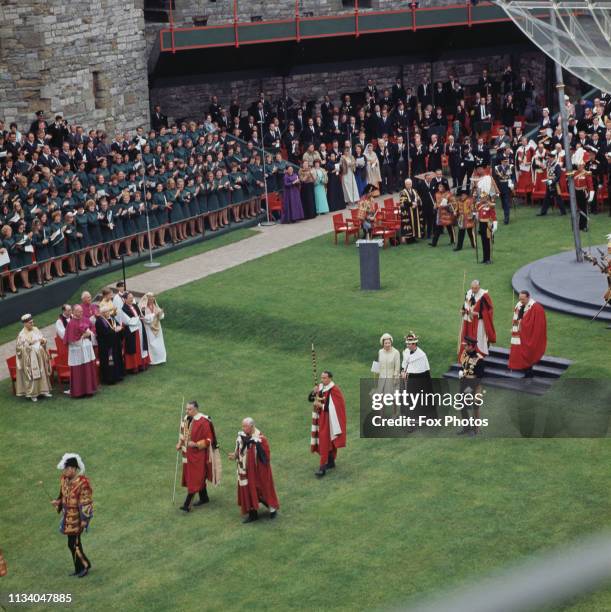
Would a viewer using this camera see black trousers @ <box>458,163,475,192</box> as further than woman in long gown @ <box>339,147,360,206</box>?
No

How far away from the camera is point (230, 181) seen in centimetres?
3647

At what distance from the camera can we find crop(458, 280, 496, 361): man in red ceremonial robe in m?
23.8

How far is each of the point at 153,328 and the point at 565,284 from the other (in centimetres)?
820

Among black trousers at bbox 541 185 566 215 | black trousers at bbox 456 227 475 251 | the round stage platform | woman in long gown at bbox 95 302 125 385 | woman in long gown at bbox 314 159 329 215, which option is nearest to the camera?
woman in long gown at bbox 95 302 125 385

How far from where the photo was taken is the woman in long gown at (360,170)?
37875mm

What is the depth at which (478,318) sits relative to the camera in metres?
24.0

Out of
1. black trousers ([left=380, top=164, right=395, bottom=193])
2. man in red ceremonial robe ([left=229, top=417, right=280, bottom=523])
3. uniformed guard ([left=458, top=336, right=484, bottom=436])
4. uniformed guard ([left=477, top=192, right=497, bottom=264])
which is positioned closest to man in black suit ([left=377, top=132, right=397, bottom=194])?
black trousers ([left=380, top=164, right=395, bottom=193])

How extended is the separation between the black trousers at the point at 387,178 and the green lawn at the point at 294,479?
9241mm

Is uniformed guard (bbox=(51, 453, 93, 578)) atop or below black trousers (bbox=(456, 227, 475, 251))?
below

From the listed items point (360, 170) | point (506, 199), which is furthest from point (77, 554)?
point (360, 170)

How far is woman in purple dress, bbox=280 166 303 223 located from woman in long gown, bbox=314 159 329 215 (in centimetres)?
66

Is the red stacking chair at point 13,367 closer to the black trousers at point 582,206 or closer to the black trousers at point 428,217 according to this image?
the black trousers at point 428,217

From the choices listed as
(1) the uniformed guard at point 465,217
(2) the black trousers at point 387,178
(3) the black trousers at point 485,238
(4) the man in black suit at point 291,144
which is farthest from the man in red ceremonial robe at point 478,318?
(4) the man in black suit at point 291,144

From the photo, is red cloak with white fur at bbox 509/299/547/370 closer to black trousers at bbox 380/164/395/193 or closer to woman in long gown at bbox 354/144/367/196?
woman in long gown at bbox 354/144/367/196
